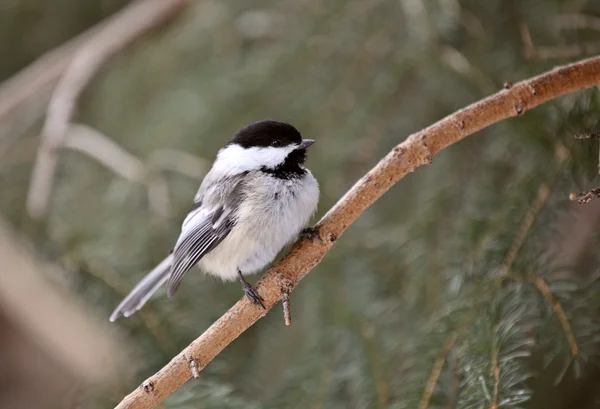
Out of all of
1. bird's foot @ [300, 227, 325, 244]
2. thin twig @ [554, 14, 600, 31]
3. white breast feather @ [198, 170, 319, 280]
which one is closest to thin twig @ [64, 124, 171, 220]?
white breast feather @ [198, 170, 319, 280]

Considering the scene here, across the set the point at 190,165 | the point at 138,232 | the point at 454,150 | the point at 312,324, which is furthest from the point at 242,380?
the point at 454,150

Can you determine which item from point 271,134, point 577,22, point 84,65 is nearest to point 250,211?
point 271,134

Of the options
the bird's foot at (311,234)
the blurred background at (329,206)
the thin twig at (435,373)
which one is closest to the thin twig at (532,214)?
the blurred background at (329,206)

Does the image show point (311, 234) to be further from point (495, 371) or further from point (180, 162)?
point (180, 162)

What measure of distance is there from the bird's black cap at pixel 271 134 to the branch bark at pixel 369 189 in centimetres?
23

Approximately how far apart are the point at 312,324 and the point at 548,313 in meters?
0.43

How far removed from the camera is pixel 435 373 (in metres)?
0.82

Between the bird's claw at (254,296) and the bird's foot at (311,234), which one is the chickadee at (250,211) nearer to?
the bird's foot at (311,234)

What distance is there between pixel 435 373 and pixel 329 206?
1.60 feet

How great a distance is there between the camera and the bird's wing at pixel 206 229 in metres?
1.02

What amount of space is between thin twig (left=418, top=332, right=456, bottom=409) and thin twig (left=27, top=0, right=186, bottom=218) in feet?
3.05

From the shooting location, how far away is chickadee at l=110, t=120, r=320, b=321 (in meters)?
1.03

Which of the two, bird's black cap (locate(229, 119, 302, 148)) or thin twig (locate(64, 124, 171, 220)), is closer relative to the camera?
bird's black cap (locate(229, 119, 302, 148))

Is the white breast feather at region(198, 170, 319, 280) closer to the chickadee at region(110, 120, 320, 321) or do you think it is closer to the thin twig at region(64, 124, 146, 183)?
the chickadee at region(110, 120, 320, 321)
